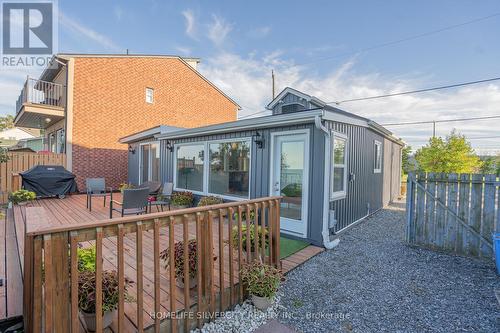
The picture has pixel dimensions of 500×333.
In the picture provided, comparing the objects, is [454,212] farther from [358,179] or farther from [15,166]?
[15,166]

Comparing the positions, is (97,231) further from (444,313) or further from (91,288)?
(444,313)

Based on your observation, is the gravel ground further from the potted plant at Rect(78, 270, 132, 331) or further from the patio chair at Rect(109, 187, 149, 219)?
the patio chair at Rect(109, 187, 149, 219)

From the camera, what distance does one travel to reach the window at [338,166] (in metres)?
4.99

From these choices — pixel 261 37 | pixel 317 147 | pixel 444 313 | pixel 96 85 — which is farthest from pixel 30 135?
pixel 444 313

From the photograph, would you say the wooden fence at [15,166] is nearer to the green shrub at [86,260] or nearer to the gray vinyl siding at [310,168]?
the gray vinyl siding at [310,168]

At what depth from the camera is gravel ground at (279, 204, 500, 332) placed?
2.53 meters

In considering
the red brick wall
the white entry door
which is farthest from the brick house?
the white entry door

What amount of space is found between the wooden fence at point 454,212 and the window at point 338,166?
1.28 metres

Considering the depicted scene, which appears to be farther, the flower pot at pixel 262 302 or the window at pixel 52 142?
the window at pixel 52 142

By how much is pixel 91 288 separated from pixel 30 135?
125 ft

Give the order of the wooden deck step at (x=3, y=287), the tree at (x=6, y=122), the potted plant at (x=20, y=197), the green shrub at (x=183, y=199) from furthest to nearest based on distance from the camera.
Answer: the tree at (x=6, y=122), the green shrub at (x=183, y=199), the potted plant at (x=20, y=197), the wooden deck step at (x=3, y=287)

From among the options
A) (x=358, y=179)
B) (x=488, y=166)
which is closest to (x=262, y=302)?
(x=358, y=179)

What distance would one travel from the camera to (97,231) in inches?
67.8

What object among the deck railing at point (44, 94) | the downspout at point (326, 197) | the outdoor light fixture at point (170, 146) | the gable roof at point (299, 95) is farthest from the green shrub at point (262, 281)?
the deck railing at point (44, 94)
